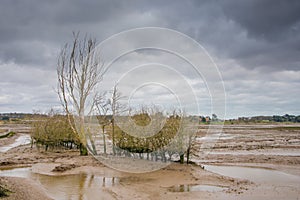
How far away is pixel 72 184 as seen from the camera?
18438mm

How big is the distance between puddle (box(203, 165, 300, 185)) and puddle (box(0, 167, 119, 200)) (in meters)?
8.38

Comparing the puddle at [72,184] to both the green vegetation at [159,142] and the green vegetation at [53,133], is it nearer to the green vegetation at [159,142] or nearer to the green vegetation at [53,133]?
the green vegetation at [159,142]

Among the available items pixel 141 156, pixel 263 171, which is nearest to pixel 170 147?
pixel 141 156

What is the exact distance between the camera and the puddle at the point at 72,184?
52.1ft

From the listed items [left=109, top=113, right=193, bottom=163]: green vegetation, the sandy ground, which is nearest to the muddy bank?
the sandy ground

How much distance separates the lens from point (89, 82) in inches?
1288

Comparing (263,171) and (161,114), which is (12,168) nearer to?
(161,114)

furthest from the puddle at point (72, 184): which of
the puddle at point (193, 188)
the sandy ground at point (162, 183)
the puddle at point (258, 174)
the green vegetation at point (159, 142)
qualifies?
the puddle at point (258, 174)

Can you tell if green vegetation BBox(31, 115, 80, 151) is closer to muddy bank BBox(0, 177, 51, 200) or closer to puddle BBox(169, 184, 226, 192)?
muddy bank BBox(0, 177, 51, 200)

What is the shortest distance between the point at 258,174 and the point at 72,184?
496 inches

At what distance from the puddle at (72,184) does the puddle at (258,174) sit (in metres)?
8.38

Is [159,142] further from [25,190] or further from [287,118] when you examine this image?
[287,118]

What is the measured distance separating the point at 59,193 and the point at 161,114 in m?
12.2

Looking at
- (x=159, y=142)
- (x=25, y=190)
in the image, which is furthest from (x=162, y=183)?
(x=159, y=142)
